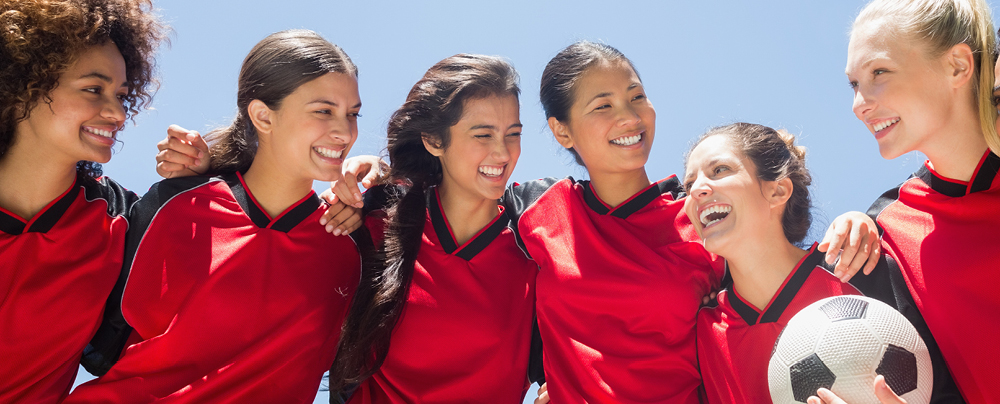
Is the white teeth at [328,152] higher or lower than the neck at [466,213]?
higher

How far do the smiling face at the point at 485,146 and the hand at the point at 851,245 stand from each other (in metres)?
1.73

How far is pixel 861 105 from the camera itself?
326 centimetres

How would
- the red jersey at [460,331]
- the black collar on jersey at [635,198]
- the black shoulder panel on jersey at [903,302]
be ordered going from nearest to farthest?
the black shoulder panel on jersey at [903,302]
the red jersey at [460,331]
the black collar on jersey at [635,198]

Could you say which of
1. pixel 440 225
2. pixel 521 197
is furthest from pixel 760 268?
pixel 440 225

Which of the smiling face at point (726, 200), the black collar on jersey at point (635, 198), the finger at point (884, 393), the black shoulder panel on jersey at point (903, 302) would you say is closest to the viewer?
the finger at point (884, 393)

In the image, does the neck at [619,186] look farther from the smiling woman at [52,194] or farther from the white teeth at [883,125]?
the smiling woman at [52,194]

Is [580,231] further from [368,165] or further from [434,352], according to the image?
[368,165]

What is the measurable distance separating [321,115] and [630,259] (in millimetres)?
1865

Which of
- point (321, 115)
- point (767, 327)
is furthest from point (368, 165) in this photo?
point (767, 327)

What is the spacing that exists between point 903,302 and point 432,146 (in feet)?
8.57

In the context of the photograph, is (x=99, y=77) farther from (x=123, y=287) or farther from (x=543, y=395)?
(x=543, y=395)

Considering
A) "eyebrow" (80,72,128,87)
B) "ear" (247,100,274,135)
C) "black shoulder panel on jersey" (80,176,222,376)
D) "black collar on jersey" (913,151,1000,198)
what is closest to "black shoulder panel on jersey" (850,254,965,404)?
"black collar on jersey" (913,151,1000,198)

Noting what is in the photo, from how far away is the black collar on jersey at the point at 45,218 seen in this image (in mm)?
3453

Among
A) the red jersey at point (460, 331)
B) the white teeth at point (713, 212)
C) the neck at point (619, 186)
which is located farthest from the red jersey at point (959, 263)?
the red jersey at point (460, 331)
